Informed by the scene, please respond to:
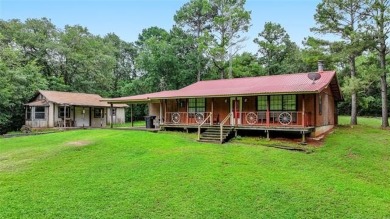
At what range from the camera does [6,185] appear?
31.6 ft

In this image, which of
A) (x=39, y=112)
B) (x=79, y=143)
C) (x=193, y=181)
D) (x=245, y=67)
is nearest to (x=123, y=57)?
(x=245, y=67)

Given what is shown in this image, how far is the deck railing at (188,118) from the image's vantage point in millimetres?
19458

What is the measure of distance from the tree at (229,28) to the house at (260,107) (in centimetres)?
1453

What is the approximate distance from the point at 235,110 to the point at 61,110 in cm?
1798

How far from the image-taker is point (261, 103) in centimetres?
1762

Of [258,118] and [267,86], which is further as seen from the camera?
[267,86]

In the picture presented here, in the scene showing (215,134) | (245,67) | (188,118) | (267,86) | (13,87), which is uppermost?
(245,67)

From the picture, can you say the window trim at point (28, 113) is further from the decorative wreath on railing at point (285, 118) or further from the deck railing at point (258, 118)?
the decorative wreath on railing at point (285, 118)

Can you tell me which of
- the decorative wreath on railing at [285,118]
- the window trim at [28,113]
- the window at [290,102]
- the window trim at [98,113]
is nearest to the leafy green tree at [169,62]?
the window trim at [98,113]

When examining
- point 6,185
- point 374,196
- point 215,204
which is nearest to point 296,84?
point 374,196

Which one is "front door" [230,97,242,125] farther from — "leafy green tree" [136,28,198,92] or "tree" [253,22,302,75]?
"tree" [253,22,302,75]

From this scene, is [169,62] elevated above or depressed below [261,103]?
above

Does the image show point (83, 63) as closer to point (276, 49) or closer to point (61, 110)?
point (61, 110)

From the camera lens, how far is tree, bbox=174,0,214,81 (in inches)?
1459
